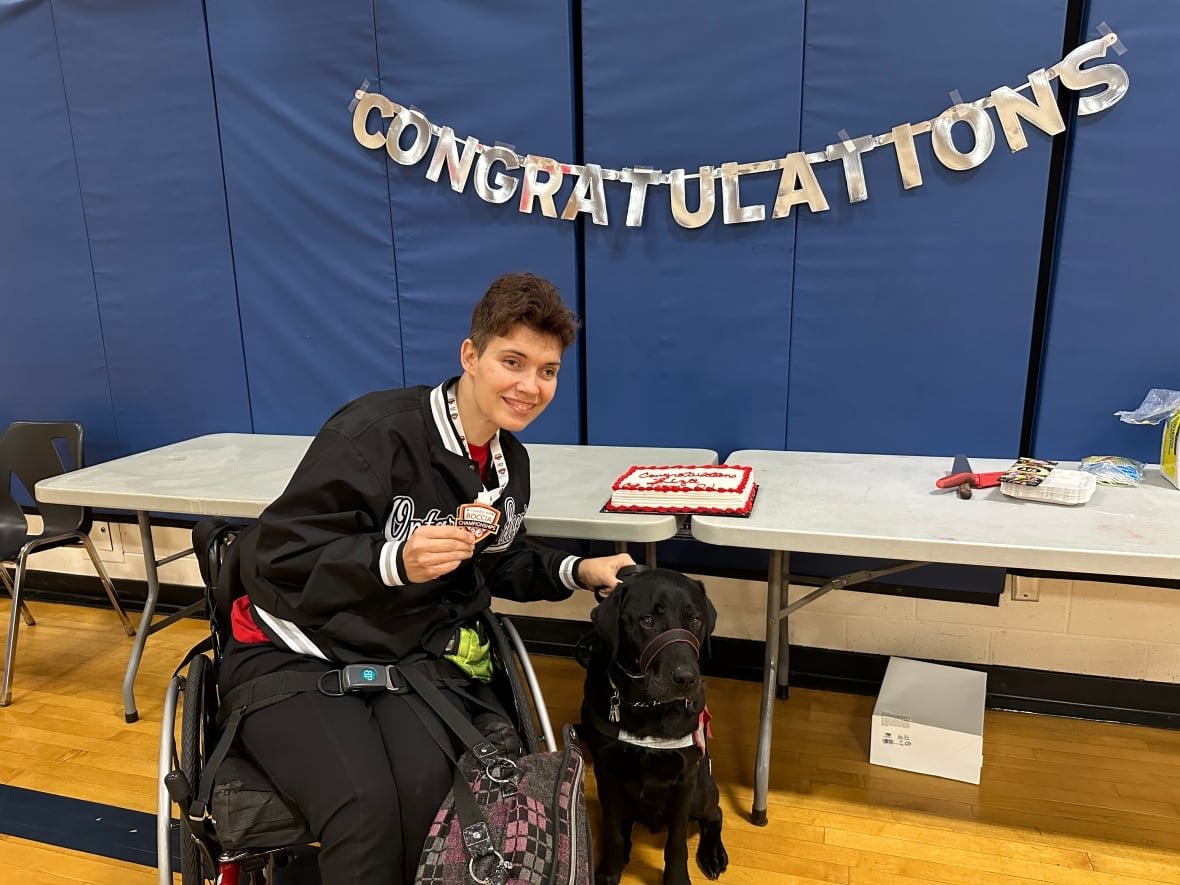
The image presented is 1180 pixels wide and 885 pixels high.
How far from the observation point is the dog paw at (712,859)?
1689mm

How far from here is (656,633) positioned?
1441mm

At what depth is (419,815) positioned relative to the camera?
3.90ft

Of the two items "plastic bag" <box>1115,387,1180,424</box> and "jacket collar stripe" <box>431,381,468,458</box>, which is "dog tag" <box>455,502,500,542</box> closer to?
"jacket collar stripe" <box>431,381,468,458</box>

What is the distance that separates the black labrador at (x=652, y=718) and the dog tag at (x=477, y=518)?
314 mm

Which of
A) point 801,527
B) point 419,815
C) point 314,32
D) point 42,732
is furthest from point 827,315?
point 42,732

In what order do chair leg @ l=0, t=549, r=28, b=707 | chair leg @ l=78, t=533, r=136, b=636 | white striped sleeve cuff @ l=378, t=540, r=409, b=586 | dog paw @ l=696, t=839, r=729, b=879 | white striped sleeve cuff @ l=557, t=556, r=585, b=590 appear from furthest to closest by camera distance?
1. chair leg @ l=78, t=533, r=136, b=636
2. chair leg @ l=0, t=549, r=28, b=707
3. dog paw @ l=696, t=839, r=729, b=879
4. white striped sleeve cuff @ l=557, t=556, r=585, b=590
5. white striped sleeve cuff @ l=378, t=540, r=409, b=586

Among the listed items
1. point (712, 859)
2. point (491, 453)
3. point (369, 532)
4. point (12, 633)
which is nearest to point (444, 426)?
point (491, 453)

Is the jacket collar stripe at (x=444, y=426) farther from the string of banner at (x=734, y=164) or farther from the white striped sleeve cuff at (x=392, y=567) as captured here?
the string of banner at (x=734, y=164)

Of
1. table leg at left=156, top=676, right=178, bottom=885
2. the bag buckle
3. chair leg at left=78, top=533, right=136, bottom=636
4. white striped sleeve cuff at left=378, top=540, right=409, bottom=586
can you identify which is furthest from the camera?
chair leg at left=78, top=533, right=136, bottom=636

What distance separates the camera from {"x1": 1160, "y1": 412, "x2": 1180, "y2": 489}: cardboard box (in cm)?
174

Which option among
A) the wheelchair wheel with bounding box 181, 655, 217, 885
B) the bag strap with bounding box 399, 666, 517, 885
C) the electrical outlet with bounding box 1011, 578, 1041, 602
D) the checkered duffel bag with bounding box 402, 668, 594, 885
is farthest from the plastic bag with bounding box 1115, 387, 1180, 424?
the wheelchair wheel with bounding box 181, 655, 217, 885

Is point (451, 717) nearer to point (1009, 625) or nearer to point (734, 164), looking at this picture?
point (734, 164)

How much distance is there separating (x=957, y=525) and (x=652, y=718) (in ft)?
2.48

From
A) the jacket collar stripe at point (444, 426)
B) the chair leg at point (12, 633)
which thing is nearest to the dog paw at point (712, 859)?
the jacket collar stripe at point (444, 426)
